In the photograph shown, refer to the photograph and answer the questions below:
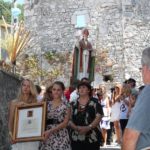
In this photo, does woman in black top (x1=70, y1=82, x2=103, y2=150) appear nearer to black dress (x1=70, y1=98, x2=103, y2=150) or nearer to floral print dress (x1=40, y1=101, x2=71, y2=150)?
black dress (x1=70, y1=98, x2=103, y2=150)

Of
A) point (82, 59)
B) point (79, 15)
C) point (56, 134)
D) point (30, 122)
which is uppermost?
point (79, 15)

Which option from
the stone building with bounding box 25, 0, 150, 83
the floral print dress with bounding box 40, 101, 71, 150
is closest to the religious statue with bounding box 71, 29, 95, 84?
the floral print dress with bounding box 40, 101, 71, 150

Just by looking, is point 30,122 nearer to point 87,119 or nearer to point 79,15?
→ point 87,119

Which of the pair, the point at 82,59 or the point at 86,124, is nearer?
the point at 86,124

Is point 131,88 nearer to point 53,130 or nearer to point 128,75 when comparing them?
point 53,130

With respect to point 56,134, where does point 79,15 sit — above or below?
above

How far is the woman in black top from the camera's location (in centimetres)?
633

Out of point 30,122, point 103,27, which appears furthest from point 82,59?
point 103,27

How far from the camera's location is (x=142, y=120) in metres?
2.80

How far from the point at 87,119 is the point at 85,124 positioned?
72mm

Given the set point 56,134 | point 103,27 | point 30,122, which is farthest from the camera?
point 103,27

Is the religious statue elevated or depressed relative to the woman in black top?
elevated

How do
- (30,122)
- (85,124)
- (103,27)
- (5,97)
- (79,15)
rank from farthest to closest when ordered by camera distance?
1. (79,15)
2. (103,27)
3. (5,97)
4. (85,124)
5. (30,122)

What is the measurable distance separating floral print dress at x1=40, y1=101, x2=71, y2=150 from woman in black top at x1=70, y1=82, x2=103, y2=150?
0.29 m
